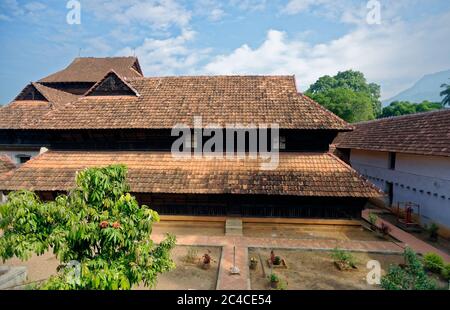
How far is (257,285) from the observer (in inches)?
271

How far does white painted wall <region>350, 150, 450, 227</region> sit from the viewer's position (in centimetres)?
1110

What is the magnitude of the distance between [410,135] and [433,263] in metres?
8.47

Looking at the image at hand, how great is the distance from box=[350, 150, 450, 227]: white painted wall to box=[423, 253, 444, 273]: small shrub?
12.8 ft

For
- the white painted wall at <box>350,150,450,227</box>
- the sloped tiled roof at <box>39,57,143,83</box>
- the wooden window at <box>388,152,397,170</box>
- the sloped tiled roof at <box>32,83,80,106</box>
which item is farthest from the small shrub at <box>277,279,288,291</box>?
the sloped tiled roof at <box>39,57,143,83</box>

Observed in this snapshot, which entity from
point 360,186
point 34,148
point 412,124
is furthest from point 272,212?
point 34,148

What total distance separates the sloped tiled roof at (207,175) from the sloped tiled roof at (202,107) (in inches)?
63.5

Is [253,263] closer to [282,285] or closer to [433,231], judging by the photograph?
[282,285]

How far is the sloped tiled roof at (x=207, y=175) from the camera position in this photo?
1061 cm

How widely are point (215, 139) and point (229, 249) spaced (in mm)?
5278

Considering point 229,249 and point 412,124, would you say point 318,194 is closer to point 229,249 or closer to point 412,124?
point 229,249

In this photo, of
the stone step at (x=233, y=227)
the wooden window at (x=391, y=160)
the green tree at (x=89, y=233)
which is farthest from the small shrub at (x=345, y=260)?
the wooden window at (x=391, y=160)

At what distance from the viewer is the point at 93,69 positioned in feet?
83.3

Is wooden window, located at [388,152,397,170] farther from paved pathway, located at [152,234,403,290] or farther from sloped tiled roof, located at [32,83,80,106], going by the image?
sloped tiled roof, located at [32,83,80,106]

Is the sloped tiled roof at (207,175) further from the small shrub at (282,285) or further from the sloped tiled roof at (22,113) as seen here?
the sloped tiled roof at (22,113)
